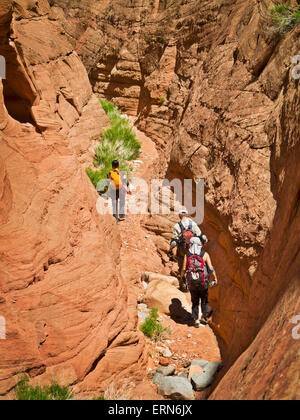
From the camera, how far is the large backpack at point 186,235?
6227 mm

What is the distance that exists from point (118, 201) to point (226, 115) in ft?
9.94

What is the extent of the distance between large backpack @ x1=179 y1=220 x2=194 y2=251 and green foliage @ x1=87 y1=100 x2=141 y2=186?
3.03 meters

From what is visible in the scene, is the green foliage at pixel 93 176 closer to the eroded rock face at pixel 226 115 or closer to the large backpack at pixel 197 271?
the eroded rock face at pixel 226 115

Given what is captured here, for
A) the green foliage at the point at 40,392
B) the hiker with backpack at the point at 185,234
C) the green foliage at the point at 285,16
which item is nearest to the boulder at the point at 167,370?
the green foliage at the point at 40,392

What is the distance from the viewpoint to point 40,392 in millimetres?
3531

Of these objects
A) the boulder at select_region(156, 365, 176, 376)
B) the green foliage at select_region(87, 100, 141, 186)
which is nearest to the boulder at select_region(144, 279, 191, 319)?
the boulder at select_region(156, 365, 176, 376)

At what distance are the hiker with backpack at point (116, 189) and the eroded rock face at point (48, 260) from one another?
1729 millimetres

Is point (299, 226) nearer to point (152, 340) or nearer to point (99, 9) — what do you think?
point (152, 340)

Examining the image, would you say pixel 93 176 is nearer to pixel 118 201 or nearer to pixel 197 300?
pixel 118 201

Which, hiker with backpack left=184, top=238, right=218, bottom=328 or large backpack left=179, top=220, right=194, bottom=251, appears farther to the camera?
large backpack left=179, top=220, right=194, bottom=251

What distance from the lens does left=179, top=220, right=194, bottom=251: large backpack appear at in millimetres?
6227

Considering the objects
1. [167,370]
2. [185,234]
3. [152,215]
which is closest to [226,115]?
[152,215]

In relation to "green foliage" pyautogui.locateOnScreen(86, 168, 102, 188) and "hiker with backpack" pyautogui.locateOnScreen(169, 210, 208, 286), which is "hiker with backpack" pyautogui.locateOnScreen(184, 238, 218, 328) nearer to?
"hiker with backpack" pyautogui.locateOnScreen(169, 210, 208, 286)

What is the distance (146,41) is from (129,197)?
6.29 metres
